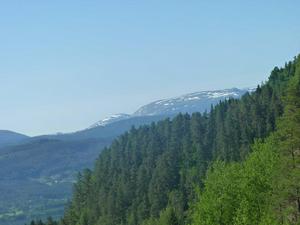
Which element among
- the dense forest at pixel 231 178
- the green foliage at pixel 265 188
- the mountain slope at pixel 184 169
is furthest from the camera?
the mountain slope at pixel 184 169

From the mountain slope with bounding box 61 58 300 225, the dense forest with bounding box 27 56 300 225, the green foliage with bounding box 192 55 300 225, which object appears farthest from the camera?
the mountain slope with bounding box 61 58 300 225

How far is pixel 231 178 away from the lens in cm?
7125

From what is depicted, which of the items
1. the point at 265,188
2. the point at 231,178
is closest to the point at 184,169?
the point at 231,178

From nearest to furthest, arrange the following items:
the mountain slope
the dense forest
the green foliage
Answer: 1. the green foliage
2. the dense forest
3. the mountain slope

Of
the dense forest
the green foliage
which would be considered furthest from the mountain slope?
the green foliage

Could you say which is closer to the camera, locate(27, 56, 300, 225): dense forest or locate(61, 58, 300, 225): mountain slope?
locate(27, 56, 300, 225): dense forest

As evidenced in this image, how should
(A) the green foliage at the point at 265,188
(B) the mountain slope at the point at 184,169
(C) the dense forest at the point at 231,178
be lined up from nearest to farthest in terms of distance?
1. (A) the green foliage at the point at 265,188
2. (C) the dense forest at the point at 231,178
3. (B) the mountain slope at the point at 184,169

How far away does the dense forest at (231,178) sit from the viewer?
61.9 meters

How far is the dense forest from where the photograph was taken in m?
61.9

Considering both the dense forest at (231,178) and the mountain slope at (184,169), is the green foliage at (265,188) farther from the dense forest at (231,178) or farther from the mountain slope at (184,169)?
A: the mountain slope at (184,169)

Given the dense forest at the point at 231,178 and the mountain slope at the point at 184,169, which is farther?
the mountain slope at the point at 184,169

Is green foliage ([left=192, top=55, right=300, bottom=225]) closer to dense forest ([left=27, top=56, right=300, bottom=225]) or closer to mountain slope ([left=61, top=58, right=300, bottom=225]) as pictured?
dense forest ([left=27, top=56, right=300, bottom=225])

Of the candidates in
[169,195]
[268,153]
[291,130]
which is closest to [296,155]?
[291,130]

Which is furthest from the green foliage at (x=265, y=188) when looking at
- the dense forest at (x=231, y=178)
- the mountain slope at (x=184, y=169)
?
the mountain slope at (x=184, y=169)
